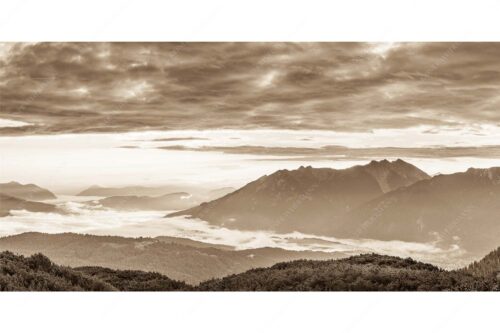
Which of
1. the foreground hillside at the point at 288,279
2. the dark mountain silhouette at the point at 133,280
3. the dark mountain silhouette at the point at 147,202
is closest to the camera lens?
the foreground hillside at the point at 288,279

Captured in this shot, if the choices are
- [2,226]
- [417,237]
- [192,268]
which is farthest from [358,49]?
[2,226]

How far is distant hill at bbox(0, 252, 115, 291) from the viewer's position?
1331cm

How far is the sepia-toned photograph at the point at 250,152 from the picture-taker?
1589cm

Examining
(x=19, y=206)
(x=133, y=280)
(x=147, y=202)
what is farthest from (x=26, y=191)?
(x=133, y=280)

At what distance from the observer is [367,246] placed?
1596cm

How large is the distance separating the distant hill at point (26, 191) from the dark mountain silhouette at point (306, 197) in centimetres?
318

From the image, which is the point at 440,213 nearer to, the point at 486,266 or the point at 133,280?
the point at 486,266

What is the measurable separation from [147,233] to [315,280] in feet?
14.5

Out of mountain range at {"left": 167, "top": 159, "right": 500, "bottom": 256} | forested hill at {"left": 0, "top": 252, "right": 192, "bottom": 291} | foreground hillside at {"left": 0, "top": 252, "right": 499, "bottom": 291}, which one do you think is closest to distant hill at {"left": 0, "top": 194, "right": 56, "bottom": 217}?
forested hill at {"left": 0, "top": 252, "right": 192, "bottom": 291}

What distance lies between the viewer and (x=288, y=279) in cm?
1411

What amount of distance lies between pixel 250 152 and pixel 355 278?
4078 millimetres

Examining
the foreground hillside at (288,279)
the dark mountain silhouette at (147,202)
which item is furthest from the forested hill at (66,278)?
the dark mountain silhouette at (147,202)

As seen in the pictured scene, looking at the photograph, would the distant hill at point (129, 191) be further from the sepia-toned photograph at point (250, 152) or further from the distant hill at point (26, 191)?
the distant hill at point (26, 191)

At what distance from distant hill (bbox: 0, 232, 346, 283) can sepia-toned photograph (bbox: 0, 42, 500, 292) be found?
1.3 inches
